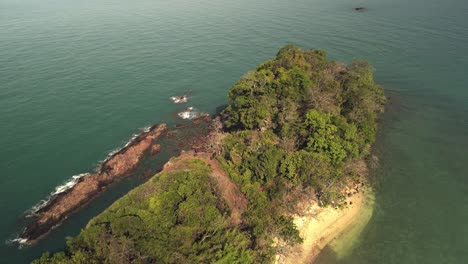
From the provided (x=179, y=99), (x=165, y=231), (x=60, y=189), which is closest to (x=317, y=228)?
(x=165, y=231)

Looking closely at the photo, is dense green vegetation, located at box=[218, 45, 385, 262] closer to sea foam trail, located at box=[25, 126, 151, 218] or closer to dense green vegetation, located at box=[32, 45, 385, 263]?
dense green vegetation, located at box=[32, 45, 385, 263]

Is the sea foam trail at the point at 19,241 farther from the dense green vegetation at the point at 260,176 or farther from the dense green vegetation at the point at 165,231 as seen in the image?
the dense green vegetation at the point at 260,176

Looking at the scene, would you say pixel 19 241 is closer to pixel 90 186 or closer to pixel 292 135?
pixel 90 186

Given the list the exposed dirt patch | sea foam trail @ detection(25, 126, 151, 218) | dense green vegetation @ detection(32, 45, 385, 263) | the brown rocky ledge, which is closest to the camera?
dense green vegetation @ detection(32, 45, 385, 263)

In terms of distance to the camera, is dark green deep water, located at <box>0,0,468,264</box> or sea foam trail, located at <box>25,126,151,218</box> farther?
sea foam trail, located at <box>25,126,151,218</box>

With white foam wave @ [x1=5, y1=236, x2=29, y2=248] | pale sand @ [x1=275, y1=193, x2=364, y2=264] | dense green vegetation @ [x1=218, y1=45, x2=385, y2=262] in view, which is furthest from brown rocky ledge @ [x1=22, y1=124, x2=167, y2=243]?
pale sand @ [x1=275, y1=193, x2=364, y2=264]

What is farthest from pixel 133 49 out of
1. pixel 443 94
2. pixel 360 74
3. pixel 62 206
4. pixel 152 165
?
pixel 443 94

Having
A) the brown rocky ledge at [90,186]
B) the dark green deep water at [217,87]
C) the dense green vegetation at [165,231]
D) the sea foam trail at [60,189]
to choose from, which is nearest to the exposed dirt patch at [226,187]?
the dense green vegetation at [165,231]
